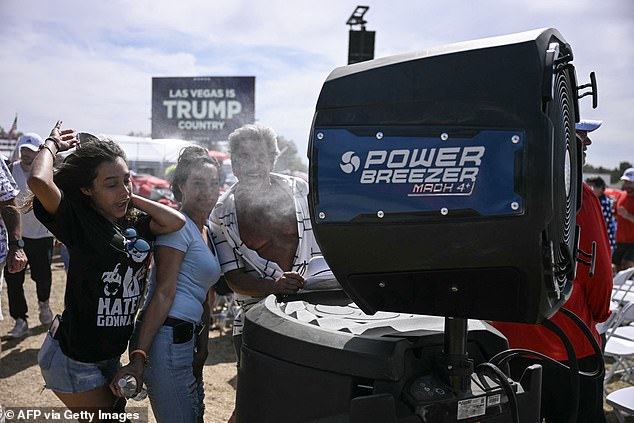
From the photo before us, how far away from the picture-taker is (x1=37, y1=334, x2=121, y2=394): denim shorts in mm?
1964

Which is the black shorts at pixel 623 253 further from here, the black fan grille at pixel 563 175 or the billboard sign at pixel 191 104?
the black fan grille at pixel 563 175

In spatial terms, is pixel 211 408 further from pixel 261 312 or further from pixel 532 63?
pixel 532 63

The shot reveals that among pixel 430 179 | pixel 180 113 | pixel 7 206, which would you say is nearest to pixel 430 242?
pixel 430 179

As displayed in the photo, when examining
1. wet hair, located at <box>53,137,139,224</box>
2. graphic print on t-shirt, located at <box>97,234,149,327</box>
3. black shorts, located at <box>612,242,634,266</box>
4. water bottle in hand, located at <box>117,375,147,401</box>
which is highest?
wet hair, located at <box>53,137,139,224</box>

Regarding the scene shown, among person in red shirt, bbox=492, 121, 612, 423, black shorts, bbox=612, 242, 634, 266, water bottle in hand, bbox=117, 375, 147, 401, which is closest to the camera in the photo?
water bottle in hand, bbox=117, 375, 147, 401

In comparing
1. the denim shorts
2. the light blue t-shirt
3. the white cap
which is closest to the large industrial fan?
the light blue t-shirt

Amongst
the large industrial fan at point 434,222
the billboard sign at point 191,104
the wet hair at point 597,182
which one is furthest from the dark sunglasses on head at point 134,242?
the wet hair at point 597,182

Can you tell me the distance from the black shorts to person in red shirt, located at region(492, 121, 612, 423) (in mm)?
5160

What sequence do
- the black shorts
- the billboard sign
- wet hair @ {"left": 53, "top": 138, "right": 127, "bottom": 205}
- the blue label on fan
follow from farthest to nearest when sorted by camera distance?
the black shorts, the billboard sign, wet hair @ {"left": 53, "top": 138, "right": 127, "bottom": 205}, the blue label on fan

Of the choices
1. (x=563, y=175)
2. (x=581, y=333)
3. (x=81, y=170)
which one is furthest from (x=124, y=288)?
(x=581, y=333)

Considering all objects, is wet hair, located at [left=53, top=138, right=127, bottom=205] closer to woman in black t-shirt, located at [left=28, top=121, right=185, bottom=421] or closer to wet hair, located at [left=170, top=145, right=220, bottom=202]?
woman in black t-shirt, located at [left=28, top=121, right=185, bottom=421]

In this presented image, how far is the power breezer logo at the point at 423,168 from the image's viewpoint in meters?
0.96

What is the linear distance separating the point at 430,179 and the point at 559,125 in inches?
10.9

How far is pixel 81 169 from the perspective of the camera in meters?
2.01
